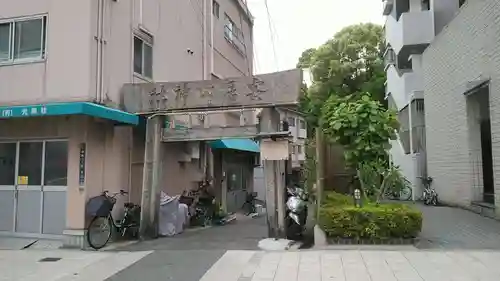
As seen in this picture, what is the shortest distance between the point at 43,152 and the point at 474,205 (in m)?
11.8

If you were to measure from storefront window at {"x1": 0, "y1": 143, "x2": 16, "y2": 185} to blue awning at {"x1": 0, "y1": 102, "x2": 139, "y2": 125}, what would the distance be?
65.3 inches

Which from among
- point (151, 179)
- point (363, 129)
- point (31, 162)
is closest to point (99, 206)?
point (151, 179)

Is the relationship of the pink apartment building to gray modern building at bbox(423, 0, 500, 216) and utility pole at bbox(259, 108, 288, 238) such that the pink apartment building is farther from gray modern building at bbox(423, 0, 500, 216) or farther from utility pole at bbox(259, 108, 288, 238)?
gray modern building at bbox(423, 0, 500, 216)

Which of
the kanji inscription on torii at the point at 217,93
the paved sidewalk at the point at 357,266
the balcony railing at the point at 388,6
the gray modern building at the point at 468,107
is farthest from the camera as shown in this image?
the balcony railing at the point at 388,6

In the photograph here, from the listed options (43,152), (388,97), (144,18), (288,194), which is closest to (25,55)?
(43,152)

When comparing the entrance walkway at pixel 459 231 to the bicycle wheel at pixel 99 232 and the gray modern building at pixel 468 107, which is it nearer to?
the gray modern building at pixel 468 107

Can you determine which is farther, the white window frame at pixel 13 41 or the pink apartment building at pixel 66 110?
the white window frame at pixel 13 41

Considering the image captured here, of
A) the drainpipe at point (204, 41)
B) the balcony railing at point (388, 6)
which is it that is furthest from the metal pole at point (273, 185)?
the balcony railing at point (388, 6)

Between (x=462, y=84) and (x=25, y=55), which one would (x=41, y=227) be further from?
(x=462, y=84)

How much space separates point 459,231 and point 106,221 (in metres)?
7.98

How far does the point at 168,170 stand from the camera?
13234 mm

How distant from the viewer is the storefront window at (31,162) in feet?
34.0

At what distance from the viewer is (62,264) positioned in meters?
8.12

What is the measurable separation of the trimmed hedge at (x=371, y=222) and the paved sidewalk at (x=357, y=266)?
64cm
